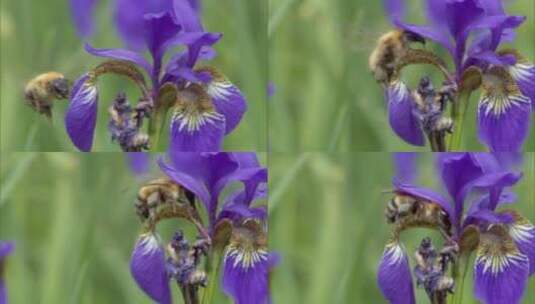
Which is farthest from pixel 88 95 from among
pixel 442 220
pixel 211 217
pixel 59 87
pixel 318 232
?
pixel 442 220

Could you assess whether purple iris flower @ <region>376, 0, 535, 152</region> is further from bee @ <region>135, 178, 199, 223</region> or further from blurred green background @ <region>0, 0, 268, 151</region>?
bee @ <region>135, 178, 199, 223</region>

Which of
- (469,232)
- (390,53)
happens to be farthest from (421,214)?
(390,53)

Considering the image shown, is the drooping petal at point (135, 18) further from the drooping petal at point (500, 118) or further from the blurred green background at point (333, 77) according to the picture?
the drooping petal at point (500, 118)

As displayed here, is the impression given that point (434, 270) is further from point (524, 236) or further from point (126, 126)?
point (126, 126)

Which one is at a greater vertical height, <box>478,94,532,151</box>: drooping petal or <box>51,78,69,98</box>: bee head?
<box>51,78,69,98</box>: bee head

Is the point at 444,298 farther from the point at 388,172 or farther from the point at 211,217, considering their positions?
the point at 211,217

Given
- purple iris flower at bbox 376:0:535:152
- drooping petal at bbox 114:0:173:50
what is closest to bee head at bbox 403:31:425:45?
purple iris flower at bbox 376:0:535:152
